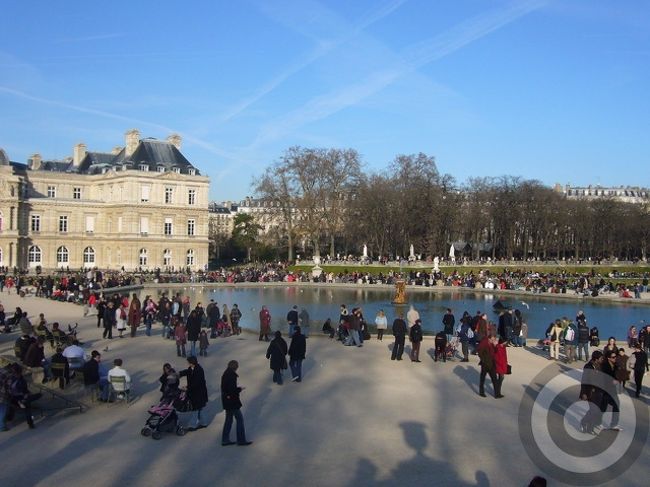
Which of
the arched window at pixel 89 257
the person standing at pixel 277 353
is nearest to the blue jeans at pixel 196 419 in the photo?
the person standing at pixel 277 353

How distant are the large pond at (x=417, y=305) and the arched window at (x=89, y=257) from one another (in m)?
23.2

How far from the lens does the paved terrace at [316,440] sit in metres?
9.33

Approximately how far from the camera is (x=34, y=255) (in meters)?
64.6

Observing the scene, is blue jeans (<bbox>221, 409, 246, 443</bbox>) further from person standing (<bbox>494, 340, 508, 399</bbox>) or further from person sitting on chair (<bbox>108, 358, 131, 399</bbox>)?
person standing (<bbox>494, 340, 508, 399</bbox>)

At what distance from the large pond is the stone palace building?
19915mm

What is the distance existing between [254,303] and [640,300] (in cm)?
2189

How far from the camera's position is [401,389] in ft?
47.6

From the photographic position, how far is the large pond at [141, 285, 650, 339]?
99.7 ft

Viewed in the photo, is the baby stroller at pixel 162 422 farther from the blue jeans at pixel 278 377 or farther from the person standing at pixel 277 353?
the blue jeans at pixel 278 377

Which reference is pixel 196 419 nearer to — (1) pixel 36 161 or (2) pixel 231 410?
(2) pixel 231 410

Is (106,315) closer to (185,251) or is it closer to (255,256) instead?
(185,251)

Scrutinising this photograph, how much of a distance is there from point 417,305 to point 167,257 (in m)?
35.8

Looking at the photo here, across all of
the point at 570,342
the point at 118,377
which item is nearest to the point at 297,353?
the point at 118,377

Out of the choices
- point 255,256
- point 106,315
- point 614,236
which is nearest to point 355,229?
point 255,256
